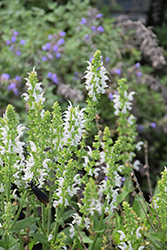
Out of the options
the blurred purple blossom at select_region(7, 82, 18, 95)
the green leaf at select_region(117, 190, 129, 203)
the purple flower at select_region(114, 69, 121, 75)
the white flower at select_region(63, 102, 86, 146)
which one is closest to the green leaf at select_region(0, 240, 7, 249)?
the white flower at select_region(63, 102, 86, 146)

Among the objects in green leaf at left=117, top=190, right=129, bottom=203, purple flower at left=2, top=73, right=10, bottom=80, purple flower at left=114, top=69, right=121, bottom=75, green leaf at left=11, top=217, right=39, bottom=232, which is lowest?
green leaf at left=117, top=190, right=129, bottom=203

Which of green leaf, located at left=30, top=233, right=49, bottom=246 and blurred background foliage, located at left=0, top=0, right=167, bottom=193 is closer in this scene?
green leaf, located at left=30, top=233, right=49, bottom=246

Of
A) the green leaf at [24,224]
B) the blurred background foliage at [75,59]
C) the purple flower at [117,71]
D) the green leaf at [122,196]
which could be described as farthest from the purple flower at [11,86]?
the green leaf at [24,224]

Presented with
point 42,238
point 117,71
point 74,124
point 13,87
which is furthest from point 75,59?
point 42,238

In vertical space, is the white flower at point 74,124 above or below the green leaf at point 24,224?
above

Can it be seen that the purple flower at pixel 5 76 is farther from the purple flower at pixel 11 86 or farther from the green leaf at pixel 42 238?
the green leaf at pixel 42 238

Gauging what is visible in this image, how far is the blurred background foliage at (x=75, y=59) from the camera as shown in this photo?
2879 mm

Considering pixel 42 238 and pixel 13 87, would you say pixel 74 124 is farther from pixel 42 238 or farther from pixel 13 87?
pixel 13 87

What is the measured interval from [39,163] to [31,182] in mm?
124

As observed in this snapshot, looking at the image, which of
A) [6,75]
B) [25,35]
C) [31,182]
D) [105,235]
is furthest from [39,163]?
[25,35]

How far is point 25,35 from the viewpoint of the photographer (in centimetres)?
343

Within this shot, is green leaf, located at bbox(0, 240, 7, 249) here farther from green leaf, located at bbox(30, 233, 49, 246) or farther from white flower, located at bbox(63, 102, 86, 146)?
white flower, located at bbox(63, 102, 86, 146)

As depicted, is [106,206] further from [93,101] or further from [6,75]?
[6,75]

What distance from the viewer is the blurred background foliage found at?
288 centimetres
